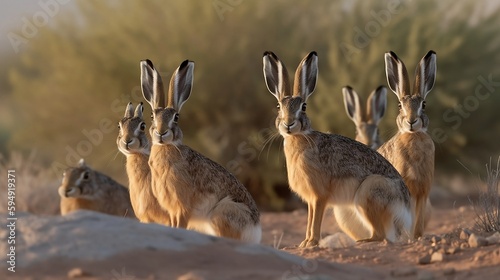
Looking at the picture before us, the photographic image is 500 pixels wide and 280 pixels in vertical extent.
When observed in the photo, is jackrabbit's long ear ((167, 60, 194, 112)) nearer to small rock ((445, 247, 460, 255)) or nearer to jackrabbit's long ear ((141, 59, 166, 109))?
jackrabbit's long ear ((141, 59, 166, 109))

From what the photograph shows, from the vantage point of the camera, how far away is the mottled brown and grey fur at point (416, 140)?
9326 millimetres

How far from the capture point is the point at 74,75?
16.2 m

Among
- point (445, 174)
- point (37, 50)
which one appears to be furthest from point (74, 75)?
point (445, 174)

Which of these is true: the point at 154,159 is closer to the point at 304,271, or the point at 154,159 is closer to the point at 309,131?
the point at 309,131

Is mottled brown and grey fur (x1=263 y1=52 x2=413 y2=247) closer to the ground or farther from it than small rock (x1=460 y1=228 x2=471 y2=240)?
farther from it

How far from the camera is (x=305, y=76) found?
8992 millimetres

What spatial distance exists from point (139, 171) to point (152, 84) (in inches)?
32.6

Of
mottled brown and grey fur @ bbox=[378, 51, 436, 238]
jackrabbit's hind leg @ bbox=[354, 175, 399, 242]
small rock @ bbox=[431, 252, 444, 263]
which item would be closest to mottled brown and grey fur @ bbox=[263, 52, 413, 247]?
jackrabbit's hind leg @ bbox=[354, 175, 399, 242]

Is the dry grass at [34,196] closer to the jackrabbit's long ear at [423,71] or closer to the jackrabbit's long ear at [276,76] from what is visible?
the jackrabbit's long ear at [276,76]

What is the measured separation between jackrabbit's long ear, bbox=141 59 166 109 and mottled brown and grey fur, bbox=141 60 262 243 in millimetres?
191

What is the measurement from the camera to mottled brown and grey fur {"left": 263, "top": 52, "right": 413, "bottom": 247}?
8.55 m

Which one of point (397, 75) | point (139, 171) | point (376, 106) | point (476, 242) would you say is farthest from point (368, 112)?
point (476, 242)

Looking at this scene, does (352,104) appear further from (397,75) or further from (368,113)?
(397,75)

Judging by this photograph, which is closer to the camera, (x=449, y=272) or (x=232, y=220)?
(x=449, y=272)
